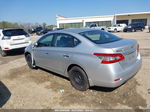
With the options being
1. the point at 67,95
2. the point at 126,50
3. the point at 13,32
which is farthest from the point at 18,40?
the point at 126,50

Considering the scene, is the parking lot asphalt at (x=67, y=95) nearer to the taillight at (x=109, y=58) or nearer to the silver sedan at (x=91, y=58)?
the silver sedan at (x=91, y=58)

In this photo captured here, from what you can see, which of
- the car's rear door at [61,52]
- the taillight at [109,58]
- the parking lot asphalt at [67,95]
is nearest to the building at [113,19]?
the parking lot asphalt at [67,95]

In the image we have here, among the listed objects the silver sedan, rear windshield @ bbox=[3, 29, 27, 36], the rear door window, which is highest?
rear windshield @ bbox=[3, 29, 27, 36]

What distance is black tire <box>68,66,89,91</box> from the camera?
2.97 metres

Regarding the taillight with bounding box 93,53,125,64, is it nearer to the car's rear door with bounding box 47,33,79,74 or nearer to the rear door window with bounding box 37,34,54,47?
Answer: the car's rear door with bounding box 47,33,79,74

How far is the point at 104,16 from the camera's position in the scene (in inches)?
1395

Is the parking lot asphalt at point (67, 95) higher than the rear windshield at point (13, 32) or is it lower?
lower

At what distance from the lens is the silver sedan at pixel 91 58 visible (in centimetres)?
248

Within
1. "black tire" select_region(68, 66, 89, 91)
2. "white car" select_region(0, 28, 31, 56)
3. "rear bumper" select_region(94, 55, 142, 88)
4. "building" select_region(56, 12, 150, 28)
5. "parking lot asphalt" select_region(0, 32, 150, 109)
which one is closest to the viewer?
"rear bumper" select_region(94, 55, 142, 88)

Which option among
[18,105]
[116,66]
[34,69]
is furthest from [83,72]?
[34,69]

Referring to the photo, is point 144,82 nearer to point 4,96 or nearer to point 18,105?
point 18,105

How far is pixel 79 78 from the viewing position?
318 cm

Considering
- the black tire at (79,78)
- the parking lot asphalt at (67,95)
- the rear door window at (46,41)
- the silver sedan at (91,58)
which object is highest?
the rear door window at (46,41)

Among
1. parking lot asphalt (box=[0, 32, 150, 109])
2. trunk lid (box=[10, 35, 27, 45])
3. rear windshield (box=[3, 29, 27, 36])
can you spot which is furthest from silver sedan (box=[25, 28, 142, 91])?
rear windshield (box=[3, 29, 27, 36])
